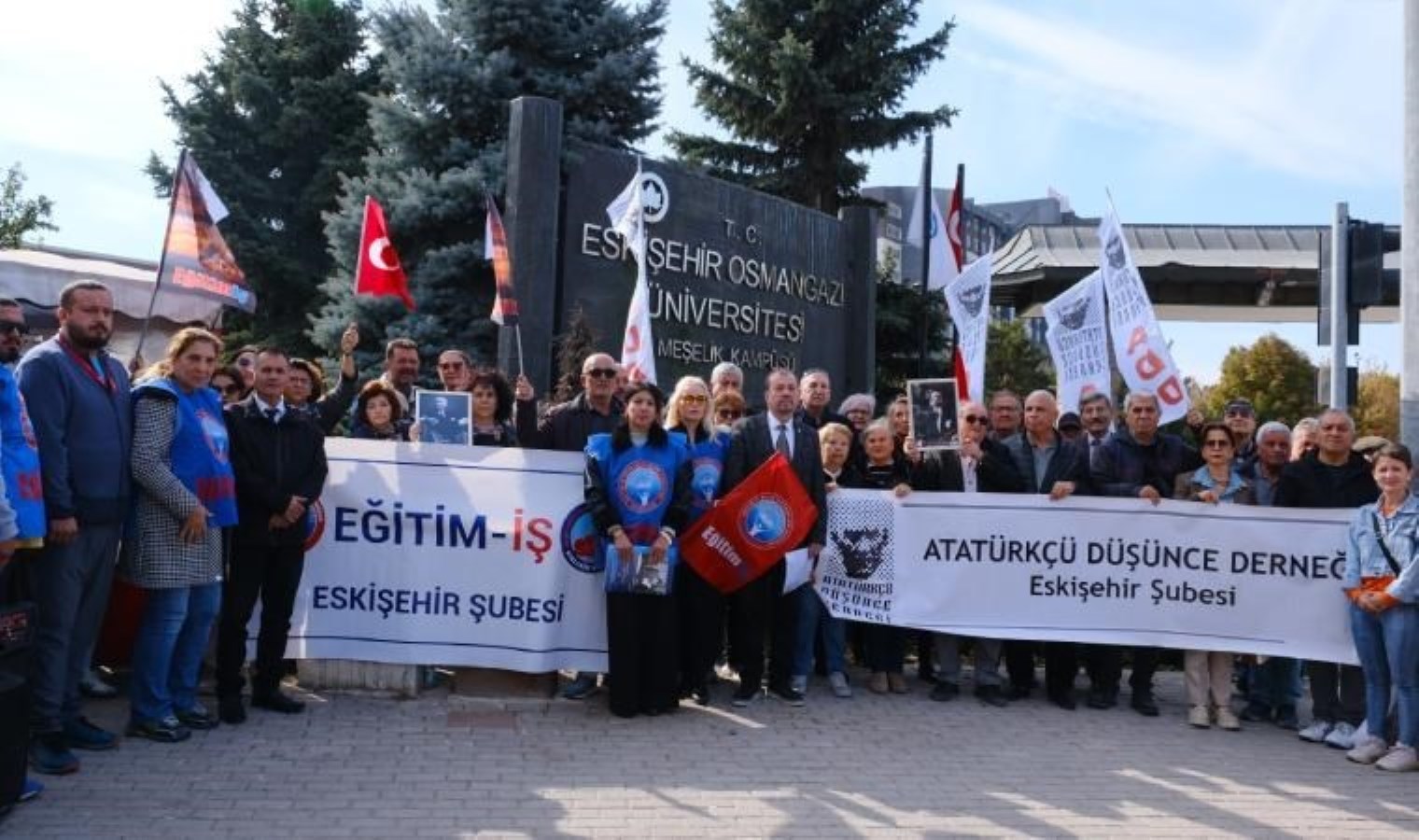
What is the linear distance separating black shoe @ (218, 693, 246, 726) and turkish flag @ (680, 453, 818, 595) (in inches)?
99.9

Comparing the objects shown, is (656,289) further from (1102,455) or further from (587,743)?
(587,743)

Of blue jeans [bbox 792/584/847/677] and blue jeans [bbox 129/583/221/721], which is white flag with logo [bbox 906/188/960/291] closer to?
blue jeans [bbox 792/584/847/677]

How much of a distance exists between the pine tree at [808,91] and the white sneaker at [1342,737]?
12.0m

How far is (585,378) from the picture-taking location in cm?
732

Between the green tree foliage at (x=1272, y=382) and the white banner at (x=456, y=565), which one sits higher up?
the green tree foliage at (x=1272, y=382)

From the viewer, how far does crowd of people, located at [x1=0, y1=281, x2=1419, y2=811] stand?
5391 millimetres

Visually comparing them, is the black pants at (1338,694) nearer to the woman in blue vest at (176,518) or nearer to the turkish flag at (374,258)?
the woman in blue vest at (176,518)

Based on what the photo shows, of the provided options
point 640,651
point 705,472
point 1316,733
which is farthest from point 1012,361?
point 640,651

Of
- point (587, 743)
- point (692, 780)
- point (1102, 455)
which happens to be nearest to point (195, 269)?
point (587, 743)

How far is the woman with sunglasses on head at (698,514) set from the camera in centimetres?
681

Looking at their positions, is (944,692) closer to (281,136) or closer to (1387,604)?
(1387,604)

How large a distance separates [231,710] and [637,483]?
247 centimetres

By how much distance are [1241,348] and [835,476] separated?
29.5m

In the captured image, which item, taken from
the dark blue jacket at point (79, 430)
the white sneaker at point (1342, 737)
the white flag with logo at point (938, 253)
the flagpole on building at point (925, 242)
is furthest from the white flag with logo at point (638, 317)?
the white flag with logo at point (938, 253)
